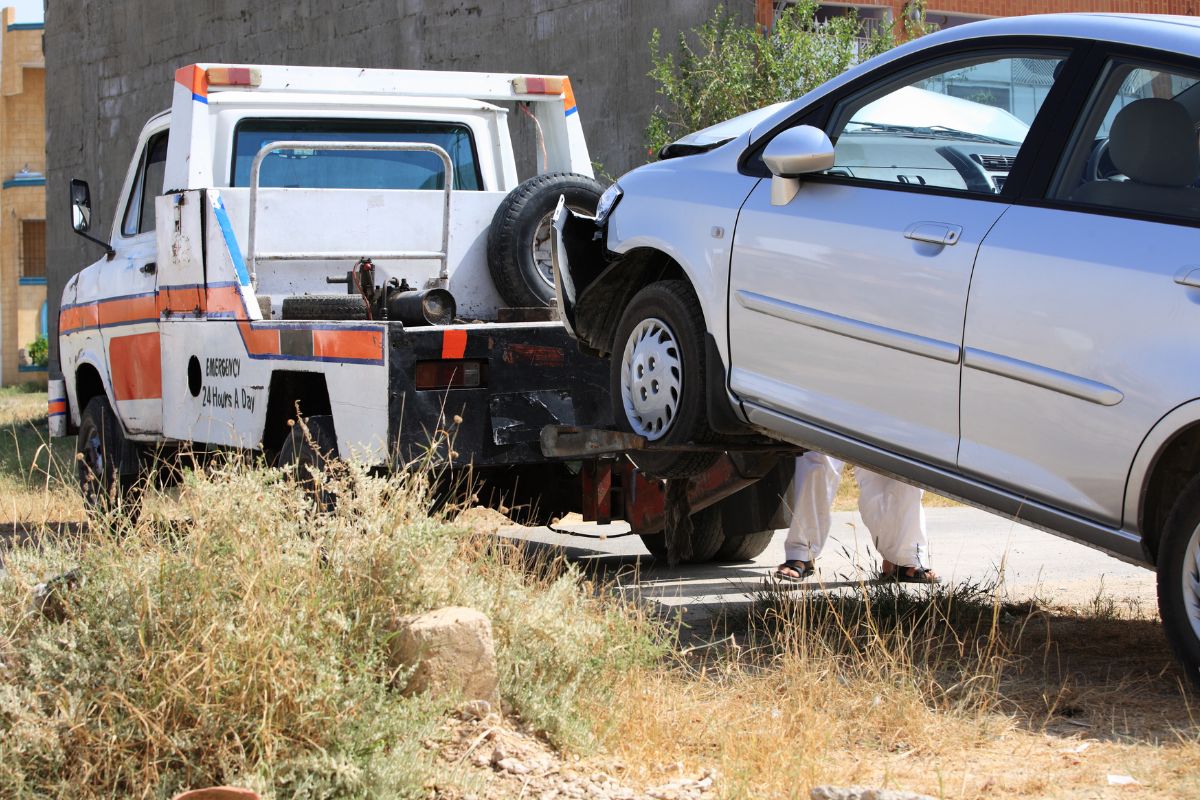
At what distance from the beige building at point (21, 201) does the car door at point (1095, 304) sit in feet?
122

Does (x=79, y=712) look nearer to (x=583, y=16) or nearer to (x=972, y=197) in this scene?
(x=972, y=197)

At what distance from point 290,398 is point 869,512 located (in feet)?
9.75

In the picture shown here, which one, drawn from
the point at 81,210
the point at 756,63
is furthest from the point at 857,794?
the point at 756,63

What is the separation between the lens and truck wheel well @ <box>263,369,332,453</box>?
749 cm

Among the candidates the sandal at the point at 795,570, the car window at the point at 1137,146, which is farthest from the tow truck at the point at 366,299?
the car window at the point at 1137,146

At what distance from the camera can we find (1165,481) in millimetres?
4508

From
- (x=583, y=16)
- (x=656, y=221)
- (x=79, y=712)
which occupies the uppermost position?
(x=583, y=16)

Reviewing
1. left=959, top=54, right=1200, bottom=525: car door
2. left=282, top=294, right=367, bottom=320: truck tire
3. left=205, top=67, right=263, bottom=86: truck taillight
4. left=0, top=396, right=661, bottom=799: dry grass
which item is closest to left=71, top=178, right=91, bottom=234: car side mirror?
left=205, top=67, right=263, bottom=86: truck taillight

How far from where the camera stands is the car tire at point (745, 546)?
8.60 meters

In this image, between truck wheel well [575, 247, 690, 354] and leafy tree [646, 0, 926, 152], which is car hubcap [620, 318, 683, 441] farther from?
leafy tree [646, 0, 926, 152]

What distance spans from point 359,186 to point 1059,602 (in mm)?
4505

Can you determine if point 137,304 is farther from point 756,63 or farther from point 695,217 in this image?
point 756,63

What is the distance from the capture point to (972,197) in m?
4.93

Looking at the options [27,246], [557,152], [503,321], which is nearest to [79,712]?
[503,321]
